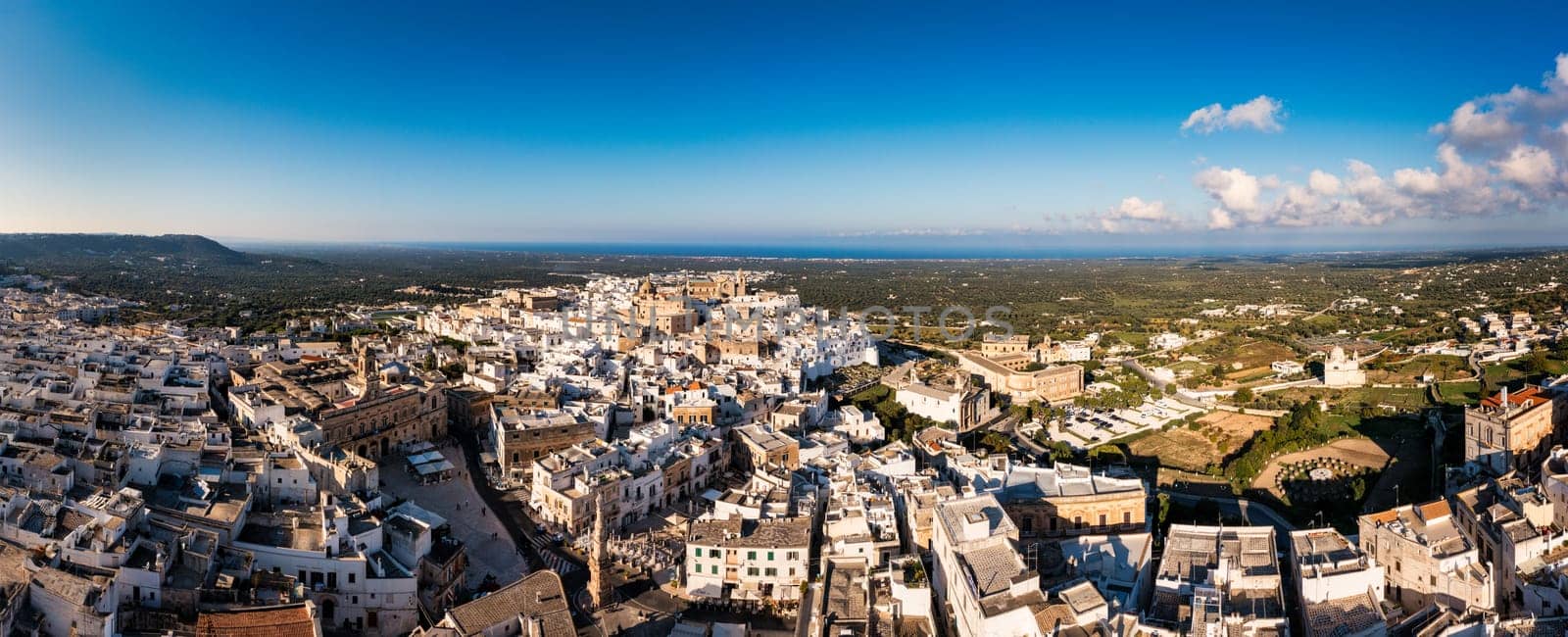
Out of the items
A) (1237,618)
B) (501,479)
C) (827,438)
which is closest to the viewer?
(1237,618)

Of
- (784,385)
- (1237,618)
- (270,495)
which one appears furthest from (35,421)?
(1237,618)

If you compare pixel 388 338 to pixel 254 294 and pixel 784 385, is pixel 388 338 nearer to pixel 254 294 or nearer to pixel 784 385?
pixel 784 385

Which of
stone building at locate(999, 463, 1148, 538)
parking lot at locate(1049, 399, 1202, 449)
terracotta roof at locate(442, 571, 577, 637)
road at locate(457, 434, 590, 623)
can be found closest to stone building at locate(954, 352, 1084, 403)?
parking lot at locate(1049, 399, 1202, 449)

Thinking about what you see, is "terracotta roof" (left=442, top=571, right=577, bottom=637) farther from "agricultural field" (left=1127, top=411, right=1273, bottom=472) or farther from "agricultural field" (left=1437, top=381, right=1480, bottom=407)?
"agricultural field" (left=1437, top=381, right=1480, bottom=407)

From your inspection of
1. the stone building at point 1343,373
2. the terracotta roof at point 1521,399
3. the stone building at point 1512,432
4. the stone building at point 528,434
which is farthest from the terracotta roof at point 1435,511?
the stone building at point 1343,373

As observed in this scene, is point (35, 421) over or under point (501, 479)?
over

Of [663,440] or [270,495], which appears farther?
[663,440]

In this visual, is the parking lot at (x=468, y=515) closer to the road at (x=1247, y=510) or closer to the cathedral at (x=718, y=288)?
the road at (x=1247, y=510)
